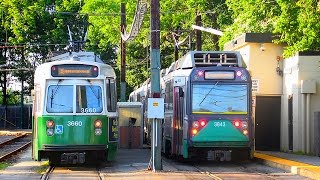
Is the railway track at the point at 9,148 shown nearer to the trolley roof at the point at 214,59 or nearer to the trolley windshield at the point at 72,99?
the trolley windshield at the point at 72,99

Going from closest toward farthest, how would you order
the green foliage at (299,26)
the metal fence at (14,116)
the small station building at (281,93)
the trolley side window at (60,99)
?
the trolley side window at (60,99) → the green foliage at (299,26) → the small station building at (281,93) → the metal fence at (14,116)

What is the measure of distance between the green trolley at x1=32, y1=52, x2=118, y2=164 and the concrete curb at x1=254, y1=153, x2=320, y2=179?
5035 millimetres

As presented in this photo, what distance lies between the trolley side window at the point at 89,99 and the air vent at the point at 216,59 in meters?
3.63

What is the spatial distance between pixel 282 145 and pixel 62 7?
43831 millimetres

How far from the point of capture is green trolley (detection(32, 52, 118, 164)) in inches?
758

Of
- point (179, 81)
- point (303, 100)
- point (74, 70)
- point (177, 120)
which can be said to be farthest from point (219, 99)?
point (303, 100)

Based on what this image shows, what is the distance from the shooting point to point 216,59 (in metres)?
21.7

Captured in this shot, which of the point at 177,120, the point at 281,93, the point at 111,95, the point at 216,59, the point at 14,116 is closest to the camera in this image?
the point at 111,95

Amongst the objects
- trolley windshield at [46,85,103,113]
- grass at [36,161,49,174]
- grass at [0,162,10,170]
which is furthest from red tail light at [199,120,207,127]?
grass at [0,162,10,170]

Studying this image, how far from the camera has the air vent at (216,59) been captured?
2156 cm

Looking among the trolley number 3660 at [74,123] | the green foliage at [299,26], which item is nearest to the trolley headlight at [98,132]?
the trolley number 3660 at [74,123]

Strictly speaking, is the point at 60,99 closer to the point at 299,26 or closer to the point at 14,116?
the point at 299,26

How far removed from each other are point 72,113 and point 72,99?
0.42m

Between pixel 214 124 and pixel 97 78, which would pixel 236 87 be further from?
pixel 97 78
